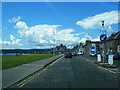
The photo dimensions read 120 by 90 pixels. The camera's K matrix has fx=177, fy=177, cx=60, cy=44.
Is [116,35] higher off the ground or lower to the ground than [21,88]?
higher

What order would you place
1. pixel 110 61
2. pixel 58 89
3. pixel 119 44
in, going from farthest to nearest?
1. pixel 119 44
2. pixel 110 61
3. pixel 58 89

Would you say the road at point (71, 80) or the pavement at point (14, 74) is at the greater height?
the pavement at point (14, 74)

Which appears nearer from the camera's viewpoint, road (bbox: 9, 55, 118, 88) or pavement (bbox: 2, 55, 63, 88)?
road (bbox: 9, 55, 118, 88)

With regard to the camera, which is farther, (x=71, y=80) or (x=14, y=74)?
(x=14, y=74)

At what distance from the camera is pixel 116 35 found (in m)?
70.4

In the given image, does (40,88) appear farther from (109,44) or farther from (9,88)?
(109,44)

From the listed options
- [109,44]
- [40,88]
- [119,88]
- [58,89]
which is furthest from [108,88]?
[109,44]

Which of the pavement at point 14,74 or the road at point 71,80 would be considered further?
the pavement at point 14,74

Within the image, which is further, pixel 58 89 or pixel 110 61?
pixel 110 61

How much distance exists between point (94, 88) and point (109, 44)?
69.5 metres

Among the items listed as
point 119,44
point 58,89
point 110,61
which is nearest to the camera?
point 58,89

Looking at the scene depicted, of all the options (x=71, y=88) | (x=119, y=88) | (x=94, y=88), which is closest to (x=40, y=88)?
(x=71, y=88)

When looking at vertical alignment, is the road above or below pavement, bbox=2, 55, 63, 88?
below

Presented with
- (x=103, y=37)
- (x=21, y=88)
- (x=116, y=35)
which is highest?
(x=116, y=35)
